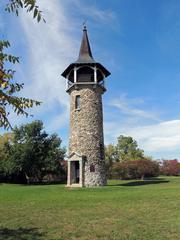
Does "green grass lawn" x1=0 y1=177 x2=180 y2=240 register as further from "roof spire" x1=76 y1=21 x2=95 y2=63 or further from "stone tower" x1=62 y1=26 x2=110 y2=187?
"roof spire" x1=76 y1=21 x2=95 y2=63

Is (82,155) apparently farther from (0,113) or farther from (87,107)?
(0,113)

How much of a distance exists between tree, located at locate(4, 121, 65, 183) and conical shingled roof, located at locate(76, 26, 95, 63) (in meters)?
14.8

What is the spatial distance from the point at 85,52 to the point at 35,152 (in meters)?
15.9

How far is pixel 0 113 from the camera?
315 centimetres

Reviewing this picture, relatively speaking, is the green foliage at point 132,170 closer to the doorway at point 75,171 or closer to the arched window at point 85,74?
the doorway at point 75,171

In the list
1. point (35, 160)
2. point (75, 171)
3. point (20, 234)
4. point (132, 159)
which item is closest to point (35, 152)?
point (35, 160)

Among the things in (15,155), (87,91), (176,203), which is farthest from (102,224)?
(15,155)

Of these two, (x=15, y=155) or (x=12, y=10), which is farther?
(x=15, y=155)

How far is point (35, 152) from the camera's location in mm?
36938

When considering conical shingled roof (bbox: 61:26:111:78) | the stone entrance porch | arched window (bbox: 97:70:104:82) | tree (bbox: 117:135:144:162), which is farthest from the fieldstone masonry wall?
tree (bbox: 117:135:144:162)

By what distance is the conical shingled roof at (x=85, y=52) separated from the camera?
25917 mm

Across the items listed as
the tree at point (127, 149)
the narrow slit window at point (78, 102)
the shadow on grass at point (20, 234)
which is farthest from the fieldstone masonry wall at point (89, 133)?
the tree at point (127, 149)

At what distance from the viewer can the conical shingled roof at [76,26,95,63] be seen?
2592 centimetres

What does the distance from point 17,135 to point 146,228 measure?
107 ft
